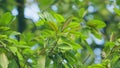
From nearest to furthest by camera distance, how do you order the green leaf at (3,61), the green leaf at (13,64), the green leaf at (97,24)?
the green leaf at (3,61) < the green leaf at (13,64) < the green leaf at (97,24)

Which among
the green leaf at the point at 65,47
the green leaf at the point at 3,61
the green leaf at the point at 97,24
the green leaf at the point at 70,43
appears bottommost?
the green leaf at the point at 3,61

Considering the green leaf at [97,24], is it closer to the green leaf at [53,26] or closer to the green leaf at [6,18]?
the green leaf at [53,26]

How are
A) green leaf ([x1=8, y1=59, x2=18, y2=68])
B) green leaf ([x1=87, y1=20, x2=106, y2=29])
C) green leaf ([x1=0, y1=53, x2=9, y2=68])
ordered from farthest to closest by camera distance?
green leaf ([x1=87, y1=20, x2=106, y2=29])
green leaf ([x1=8, y1=59, x2=18, y2=68])
green leaf ([x1=0, y1=53, x2=9, y2=68])

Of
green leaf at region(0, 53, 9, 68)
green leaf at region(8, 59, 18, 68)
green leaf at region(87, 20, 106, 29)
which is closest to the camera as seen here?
green leaf at region(0, 53, 9, 68)

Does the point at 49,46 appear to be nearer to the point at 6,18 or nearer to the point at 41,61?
the point at 41,61

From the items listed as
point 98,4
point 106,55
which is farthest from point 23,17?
point 106,55

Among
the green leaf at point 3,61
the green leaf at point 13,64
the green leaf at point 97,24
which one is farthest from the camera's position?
the green leaf at point 97,24

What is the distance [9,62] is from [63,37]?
27cm

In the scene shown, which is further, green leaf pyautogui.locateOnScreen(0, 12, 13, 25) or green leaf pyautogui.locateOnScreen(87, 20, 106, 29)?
green leaf pyautogui.locateOnScreen(87, 20, 106, 29)

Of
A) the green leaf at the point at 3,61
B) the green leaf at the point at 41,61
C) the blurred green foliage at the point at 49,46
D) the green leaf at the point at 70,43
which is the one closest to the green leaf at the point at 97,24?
the blurred green foliage at the point at 49,46

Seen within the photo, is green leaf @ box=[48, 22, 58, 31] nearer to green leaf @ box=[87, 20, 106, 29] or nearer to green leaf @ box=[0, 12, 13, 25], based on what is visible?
green leaf @ box=[0, 12, 13, 25]

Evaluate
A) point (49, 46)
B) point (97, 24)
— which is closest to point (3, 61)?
point (49, 46)

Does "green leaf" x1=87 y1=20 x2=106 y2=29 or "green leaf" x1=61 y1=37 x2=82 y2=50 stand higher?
"green leaf" x1=87 y1=20 x2=106 y2=29

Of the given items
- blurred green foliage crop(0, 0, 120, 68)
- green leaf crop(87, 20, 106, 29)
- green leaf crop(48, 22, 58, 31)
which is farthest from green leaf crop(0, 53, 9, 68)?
green leaf crop(87, 20, 106, 29)
